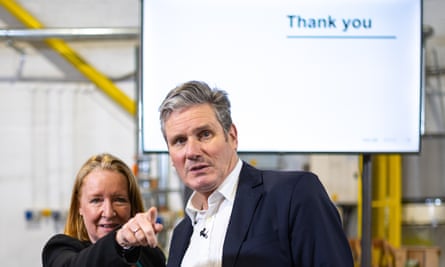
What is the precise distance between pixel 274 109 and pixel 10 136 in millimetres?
2333

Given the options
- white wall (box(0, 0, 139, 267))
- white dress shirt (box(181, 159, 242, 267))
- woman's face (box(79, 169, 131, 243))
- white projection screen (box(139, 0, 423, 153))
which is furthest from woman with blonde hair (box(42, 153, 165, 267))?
white wall (box(0, 0, 139, 267))

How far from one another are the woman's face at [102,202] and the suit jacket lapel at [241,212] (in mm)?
485

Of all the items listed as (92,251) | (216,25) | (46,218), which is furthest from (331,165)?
(92,251)

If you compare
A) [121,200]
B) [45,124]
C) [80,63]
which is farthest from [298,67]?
[45,124]

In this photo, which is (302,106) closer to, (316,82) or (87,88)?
(316,82)

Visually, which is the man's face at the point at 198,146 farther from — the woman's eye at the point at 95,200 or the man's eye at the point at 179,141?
the woman's eye at the point at 95,200

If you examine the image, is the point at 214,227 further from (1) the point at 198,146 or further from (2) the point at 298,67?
(2) the point at 298,67

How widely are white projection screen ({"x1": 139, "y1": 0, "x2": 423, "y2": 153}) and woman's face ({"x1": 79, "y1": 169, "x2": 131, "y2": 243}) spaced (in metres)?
0.53

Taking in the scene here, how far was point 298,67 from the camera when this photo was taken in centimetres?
191

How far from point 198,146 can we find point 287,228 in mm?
280

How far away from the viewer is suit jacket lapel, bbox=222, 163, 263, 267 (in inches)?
39.4

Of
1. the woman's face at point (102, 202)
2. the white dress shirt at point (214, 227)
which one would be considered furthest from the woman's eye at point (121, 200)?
the white dress shirt at point (214, 227)

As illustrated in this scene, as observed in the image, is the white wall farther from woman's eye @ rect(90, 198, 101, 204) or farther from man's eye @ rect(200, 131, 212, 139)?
man's eye @ rect(200, 131, 212, 139)

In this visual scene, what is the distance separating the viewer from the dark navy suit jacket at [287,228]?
96 centimetres
